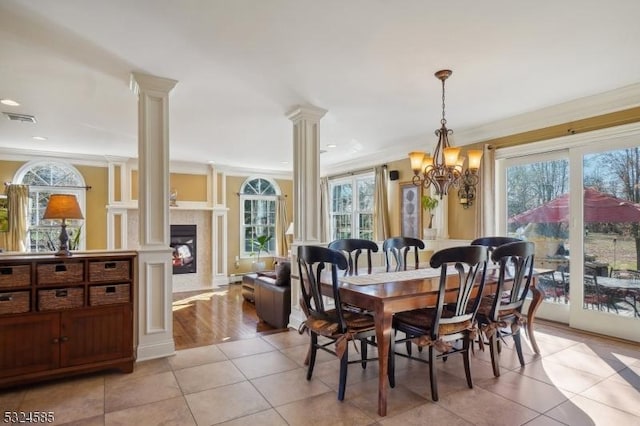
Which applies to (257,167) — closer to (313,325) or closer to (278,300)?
(278,300)

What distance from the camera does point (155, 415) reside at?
7.17 ft

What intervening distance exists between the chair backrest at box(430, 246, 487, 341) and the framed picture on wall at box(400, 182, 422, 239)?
3134mm

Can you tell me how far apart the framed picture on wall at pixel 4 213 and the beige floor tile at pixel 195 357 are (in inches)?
188

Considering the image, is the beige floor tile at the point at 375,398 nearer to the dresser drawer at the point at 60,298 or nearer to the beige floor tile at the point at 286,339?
the beige floor tile at the point at 286,339

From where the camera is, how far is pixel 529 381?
104 inches

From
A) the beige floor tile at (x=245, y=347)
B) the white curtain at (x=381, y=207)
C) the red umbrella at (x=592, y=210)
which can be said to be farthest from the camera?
the white curtain at (x=381, y=207)

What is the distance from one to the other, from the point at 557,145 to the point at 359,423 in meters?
3.74

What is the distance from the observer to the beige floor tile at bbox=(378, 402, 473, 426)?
2.10 metres

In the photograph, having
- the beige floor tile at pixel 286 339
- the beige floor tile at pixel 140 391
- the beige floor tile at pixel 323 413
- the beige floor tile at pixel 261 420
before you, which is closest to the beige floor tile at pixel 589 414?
Result: the beige floor tile at pixel 323 413

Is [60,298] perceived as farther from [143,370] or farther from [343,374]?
[343,374]

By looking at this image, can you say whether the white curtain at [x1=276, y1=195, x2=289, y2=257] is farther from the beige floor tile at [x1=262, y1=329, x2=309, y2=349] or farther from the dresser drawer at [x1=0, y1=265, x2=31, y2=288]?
the dresser drawer at [x1=0, y1=265, x2=31, y2=288]

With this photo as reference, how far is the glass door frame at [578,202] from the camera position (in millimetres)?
3547

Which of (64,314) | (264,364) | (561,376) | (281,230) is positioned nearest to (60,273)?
(64,314)

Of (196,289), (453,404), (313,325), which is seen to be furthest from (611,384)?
(196,289)
